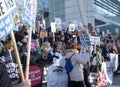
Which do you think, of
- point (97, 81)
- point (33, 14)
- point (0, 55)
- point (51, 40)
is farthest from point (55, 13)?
point (33, 14)

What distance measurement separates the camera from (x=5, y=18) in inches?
163

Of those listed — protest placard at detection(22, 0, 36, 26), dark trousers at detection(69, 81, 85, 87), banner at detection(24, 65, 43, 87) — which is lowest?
dark trousers at detection(69, 81, 85, 87)

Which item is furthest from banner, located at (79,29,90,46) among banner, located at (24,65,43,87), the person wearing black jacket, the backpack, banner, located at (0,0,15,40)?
the person wearing black jacket

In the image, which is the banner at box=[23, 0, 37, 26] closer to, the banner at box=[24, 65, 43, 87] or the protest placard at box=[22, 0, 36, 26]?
the protest placard at box=[22, 0, 36, 26]

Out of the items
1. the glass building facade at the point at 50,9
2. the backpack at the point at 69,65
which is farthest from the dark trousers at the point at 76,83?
the glass building facade at the point at 50,9

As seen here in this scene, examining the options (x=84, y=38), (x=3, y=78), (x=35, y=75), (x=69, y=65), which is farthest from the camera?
(x=84, y=38)

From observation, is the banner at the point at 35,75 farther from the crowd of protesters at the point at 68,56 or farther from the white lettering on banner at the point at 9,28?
the white lettering on banner at the point at 9,28

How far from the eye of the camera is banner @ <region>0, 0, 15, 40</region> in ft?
13.5

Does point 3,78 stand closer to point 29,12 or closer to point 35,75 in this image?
point 29,12

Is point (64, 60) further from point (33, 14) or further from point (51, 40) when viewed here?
point (51, 40)

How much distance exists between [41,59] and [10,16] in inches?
250

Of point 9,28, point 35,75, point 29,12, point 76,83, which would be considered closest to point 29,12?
point 29,12

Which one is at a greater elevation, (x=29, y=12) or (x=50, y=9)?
(x=50, y=9)

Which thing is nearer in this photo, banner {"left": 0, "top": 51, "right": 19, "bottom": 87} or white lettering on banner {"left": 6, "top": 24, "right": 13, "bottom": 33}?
white lettering on banner {"left": 6, "top": 24, "right": 13, "bottom": 33}
